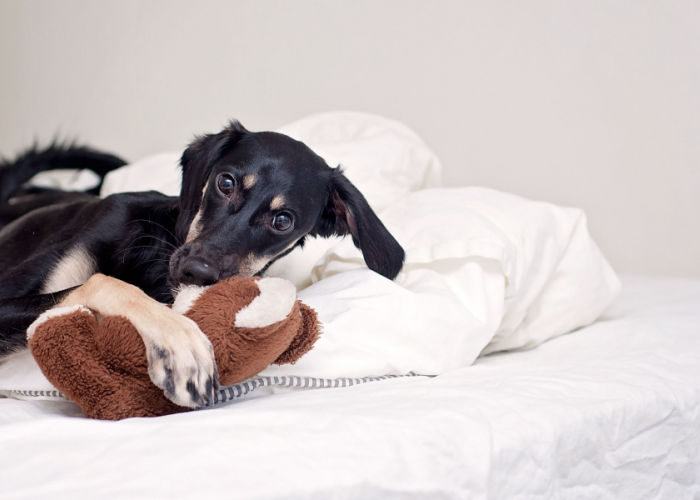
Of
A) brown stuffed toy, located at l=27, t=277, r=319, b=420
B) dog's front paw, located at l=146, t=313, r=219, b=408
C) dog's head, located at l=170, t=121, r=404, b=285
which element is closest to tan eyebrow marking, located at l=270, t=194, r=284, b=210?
dog's head, located at l=170, t=121, r=404, b=285

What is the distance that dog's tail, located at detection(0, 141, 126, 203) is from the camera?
2430 millimetres

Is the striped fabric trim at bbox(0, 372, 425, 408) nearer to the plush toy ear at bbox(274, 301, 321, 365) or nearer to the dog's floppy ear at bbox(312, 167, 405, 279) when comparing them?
the plush toy ear at bbox(274, 301, 321, 365)

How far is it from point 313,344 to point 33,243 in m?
1.03

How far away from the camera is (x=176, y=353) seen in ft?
3.12

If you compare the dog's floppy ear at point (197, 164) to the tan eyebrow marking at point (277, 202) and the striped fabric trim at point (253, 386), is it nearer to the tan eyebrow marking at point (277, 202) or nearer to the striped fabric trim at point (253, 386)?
the tan eyebrow marking at point (277, 202)

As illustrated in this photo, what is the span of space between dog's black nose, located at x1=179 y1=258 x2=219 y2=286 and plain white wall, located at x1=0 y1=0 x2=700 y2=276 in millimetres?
1570

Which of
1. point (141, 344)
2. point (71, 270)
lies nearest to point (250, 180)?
point (71, 270)

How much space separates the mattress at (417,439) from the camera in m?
0.75

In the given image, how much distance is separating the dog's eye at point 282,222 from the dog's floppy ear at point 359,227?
0.13 m

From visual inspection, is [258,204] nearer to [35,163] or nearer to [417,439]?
[417,439]

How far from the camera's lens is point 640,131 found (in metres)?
2.33

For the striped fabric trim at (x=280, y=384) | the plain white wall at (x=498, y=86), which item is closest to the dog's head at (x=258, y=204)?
the striped fabric trim at (x=280, y=384)

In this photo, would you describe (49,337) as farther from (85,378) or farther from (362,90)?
(362,90)

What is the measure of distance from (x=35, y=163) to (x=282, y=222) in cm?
137
